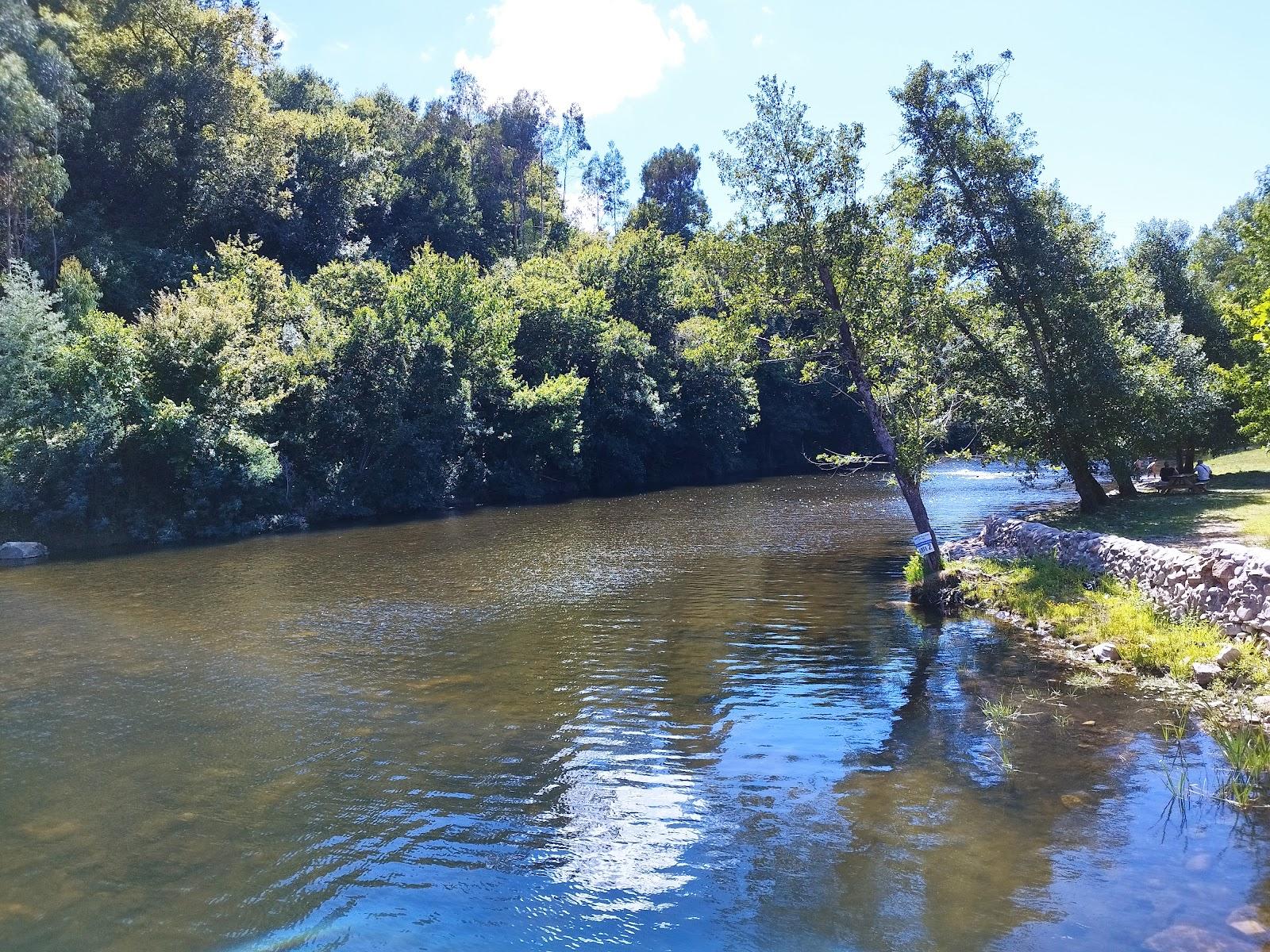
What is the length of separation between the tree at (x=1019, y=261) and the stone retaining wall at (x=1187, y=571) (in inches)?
247

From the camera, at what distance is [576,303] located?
54.9m

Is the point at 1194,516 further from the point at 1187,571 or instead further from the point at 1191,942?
the point at 1191,942

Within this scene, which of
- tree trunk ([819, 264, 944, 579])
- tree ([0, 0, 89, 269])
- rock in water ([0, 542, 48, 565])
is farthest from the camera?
tree ([0, 0, 89, 269])

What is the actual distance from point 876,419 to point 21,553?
29.7 metres

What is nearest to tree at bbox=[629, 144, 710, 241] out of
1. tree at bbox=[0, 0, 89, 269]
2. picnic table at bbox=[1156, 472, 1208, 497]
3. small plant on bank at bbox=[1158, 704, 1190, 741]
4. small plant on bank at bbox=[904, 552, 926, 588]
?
tree at bbox=[0, 0, 89, 269]

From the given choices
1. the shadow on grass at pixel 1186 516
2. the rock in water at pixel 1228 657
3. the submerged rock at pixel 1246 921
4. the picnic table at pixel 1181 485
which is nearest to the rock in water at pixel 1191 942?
the submerged rock at pixel 1246 921

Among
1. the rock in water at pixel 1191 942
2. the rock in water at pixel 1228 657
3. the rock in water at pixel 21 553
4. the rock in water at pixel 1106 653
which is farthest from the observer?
the rock in water at pixel 21 553

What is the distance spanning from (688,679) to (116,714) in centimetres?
865

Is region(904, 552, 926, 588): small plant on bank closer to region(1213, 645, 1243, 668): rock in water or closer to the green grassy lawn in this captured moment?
the green grassy lawn

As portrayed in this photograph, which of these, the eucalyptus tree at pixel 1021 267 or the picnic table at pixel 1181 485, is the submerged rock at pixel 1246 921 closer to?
the eucalyptus tree at pixel 1021 267

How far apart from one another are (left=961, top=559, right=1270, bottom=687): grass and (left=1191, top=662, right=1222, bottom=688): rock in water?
0.39 ft

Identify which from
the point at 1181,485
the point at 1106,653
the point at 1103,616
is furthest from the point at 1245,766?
the point at 1181,485

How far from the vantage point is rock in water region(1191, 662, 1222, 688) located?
36.4ft

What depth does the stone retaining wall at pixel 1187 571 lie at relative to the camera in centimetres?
1166
